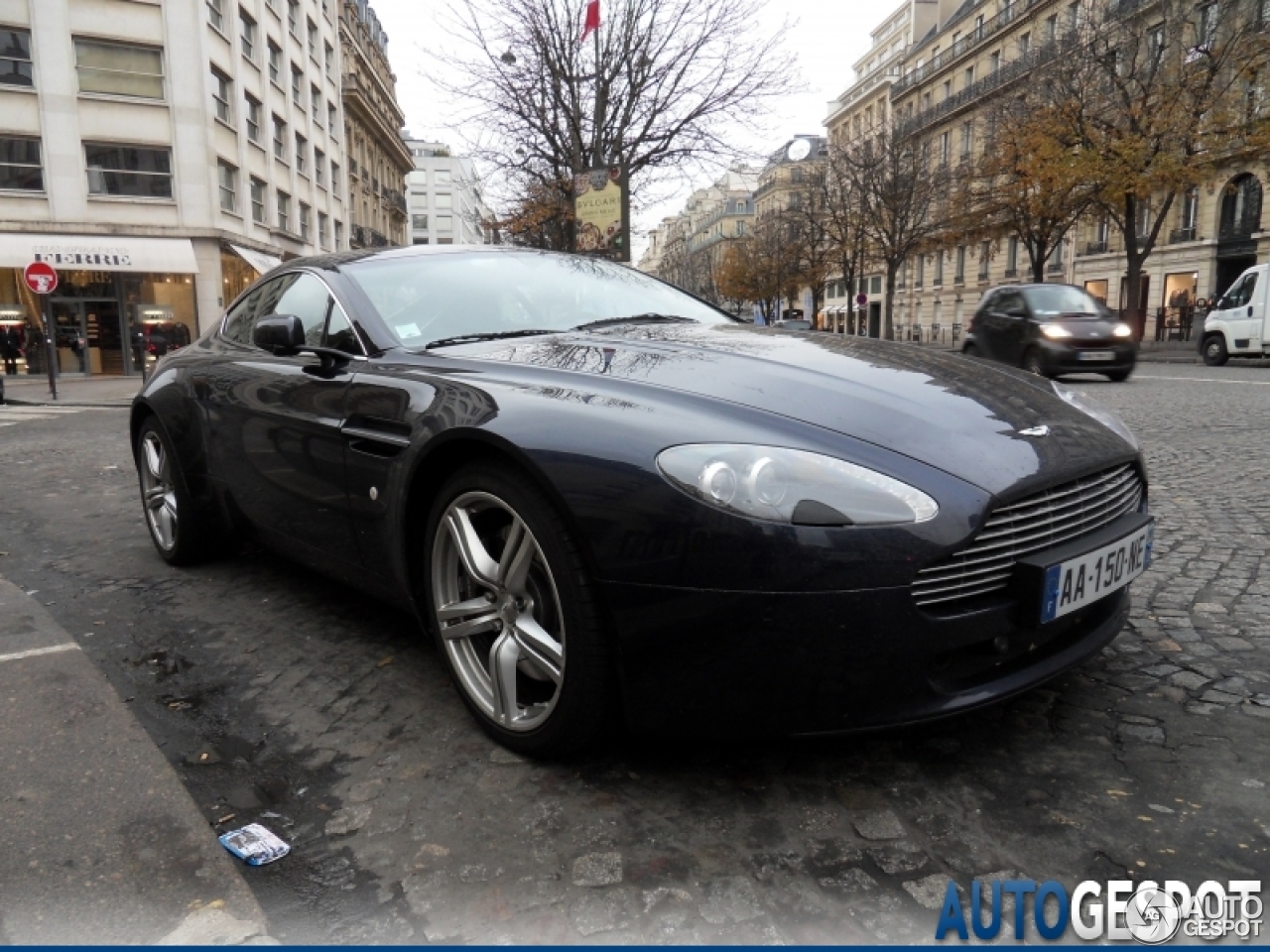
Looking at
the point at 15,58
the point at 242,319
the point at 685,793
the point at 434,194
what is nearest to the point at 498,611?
the point at 685,793

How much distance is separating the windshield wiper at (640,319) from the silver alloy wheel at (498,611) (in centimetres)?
104

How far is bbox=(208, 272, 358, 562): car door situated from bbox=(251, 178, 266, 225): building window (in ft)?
93.9

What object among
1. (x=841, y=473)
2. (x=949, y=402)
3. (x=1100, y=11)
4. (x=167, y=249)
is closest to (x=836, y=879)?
(x=841, y=473)

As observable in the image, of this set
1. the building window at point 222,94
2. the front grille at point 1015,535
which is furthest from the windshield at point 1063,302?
the building window at point 222,94

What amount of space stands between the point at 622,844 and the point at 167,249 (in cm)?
2751

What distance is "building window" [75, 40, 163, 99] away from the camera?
2388 centimetres

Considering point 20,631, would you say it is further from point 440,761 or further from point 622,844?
point 622,844

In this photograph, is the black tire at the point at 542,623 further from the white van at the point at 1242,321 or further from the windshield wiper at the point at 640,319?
the white van at the point at 1242,321

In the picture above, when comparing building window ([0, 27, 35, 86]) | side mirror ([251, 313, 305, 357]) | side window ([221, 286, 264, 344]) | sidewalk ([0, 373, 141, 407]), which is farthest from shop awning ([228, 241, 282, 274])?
side mirror ([251, 313, 305, 357])

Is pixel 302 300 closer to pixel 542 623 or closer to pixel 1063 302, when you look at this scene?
pixel 542 623

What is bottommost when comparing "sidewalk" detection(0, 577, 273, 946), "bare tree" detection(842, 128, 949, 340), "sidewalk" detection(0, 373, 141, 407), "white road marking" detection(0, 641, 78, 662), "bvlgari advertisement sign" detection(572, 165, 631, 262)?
"sidewalk" detection(0, 373, 141, 407)

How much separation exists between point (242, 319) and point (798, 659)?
10.4 ft

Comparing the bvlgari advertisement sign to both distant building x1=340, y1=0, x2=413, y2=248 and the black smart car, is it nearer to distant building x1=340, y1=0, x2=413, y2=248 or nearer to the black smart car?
the black smart car

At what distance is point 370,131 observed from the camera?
51.1 meters
